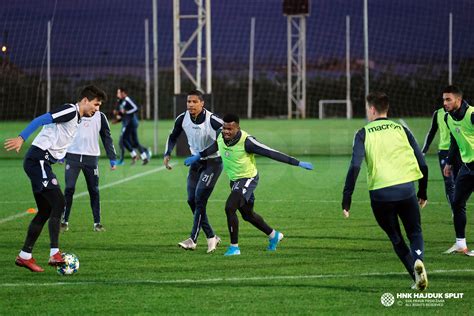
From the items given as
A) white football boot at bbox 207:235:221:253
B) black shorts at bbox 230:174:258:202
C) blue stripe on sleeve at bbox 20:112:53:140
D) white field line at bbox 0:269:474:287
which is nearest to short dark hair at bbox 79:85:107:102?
blue stripe on sleeve at bbox 20:112:53:140

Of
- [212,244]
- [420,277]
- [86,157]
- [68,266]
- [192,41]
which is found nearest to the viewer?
[420,277]

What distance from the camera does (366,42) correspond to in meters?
31.0

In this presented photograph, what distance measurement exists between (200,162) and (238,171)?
0.86m

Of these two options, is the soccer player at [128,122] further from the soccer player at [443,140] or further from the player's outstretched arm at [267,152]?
the player's outstretched arm at [267,152]

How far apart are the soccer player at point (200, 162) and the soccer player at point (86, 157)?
241 centimetres

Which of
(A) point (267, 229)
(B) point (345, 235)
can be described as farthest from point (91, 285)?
(B) point (345, 235)

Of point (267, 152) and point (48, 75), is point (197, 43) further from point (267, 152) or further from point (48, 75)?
point (267, 152)

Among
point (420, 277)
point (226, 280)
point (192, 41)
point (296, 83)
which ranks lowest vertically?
point (296, 83)

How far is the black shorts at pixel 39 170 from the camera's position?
416 inches

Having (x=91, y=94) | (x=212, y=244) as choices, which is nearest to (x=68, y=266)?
(x=91, y=94)

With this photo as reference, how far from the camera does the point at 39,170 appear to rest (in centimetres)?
1061

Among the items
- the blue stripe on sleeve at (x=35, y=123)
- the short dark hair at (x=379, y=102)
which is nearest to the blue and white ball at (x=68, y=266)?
the blue stripe on sleeve at (x=35, y=123)

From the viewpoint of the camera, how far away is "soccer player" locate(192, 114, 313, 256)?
38.3 feet

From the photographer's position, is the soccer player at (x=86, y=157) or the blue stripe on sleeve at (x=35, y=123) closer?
the blue stripe on sleeve at (x=35, y=123)
